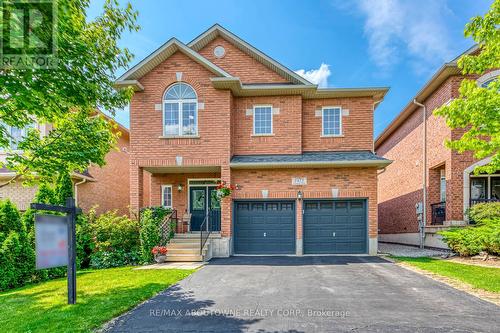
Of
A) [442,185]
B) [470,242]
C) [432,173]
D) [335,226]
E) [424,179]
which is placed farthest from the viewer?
[424,179]

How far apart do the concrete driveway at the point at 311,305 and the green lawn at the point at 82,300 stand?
17.7 inches

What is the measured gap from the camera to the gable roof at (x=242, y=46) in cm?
1427

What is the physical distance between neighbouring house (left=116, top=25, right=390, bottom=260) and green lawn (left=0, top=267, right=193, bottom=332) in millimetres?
4160

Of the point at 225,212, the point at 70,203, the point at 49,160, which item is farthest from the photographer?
the point at 225,212

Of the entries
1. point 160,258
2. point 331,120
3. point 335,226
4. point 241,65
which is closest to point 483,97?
point 331,120

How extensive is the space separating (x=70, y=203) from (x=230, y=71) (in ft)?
35.0

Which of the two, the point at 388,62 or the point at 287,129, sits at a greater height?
the point at 388,62

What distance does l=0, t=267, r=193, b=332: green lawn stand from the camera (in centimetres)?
512

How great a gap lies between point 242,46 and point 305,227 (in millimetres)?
9433

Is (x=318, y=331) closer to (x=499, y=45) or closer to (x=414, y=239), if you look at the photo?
(x=499, y=45)

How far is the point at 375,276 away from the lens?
28.4 feet

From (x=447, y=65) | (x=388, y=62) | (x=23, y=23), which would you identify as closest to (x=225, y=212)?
(x=23, y=23)

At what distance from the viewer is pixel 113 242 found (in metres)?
11.7

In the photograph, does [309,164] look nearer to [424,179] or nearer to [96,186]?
[424,179]
